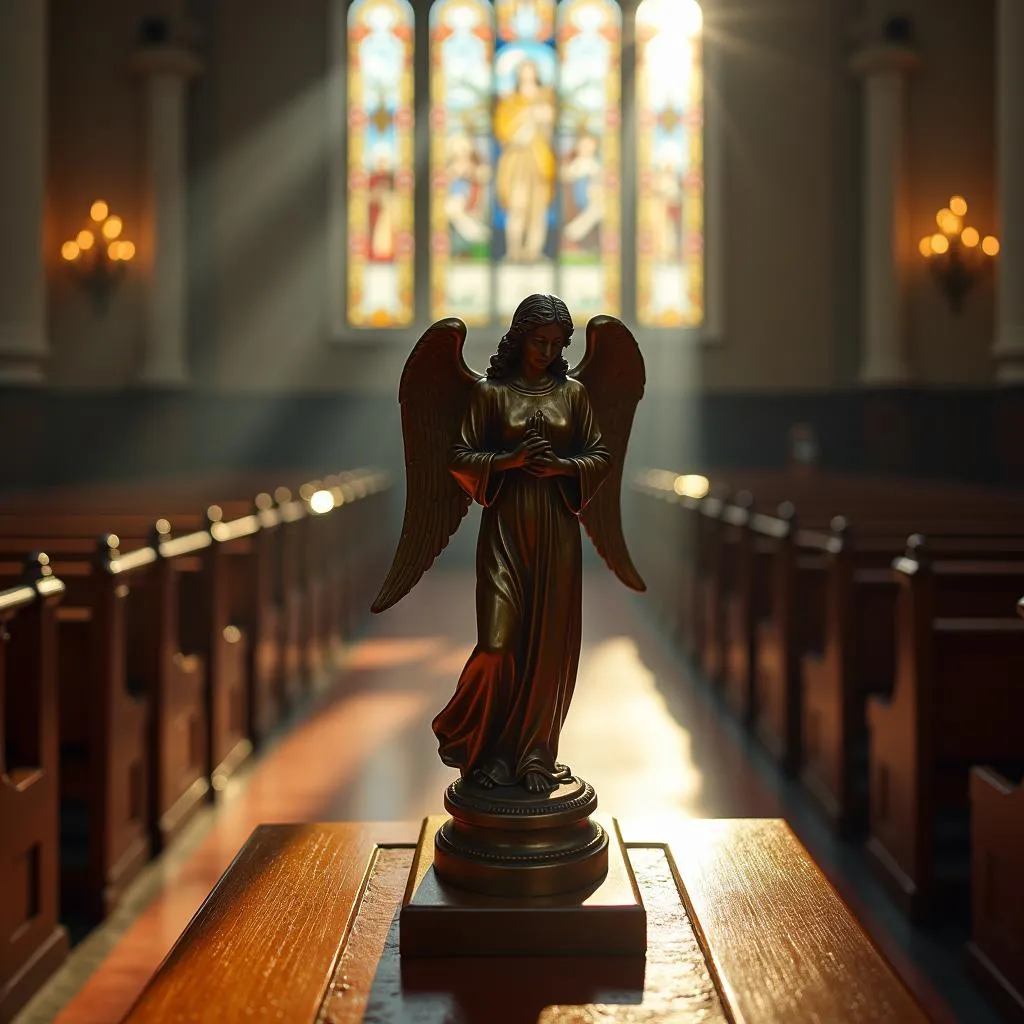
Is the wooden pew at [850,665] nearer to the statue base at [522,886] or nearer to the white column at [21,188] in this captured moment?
the statue base at [522,886]

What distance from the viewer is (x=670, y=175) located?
1295 centimetres

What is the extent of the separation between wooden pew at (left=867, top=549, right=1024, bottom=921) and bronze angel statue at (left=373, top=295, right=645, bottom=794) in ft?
6.28

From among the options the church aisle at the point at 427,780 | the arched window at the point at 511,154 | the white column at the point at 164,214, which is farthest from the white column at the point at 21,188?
the church aisle at the point at 427,780

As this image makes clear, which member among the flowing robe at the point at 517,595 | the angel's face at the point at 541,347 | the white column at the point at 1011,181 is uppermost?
the white column at the point at 1011,181

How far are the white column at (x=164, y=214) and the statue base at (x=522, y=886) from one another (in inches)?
448

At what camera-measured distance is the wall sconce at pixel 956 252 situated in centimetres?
1229

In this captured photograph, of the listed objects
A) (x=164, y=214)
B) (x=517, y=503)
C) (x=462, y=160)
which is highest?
(x=462, y=160)

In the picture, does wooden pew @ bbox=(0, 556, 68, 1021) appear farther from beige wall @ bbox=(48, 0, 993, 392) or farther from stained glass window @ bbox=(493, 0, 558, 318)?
stained glass window @ bbox=(493, 0, 558, 318)

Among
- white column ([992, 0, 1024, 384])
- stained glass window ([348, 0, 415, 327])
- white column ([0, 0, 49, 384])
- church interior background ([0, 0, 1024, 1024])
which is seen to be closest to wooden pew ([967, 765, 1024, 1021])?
white column ([992, 0, 1024, 384])

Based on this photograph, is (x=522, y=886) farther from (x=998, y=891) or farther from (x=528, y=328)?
(x=998, y=891)

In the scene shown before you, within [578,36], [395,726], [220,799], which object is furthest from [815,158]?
[220,799]

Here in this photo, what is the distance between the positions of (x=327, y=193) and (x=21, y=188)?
12.4 ft

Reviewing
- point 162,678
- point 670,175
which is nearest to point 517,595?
point 162,678

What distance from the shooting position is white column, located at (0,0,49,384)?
30.7 ft
